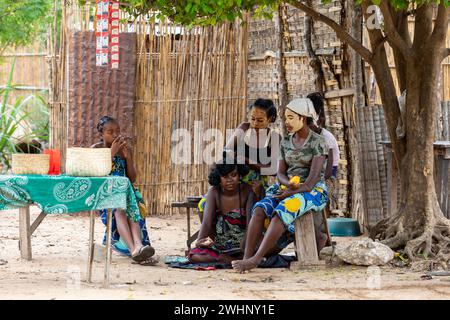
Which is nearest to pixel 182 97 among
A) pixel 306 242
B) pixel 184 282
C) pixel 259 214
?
pixel 259 214

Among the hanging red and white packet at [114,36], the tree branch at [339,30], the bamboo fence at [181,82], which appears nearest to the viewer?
the tree branch at [339,30]

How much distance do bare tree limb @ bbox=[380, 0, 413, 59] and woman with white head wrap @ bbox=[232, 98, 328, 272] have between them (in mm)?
1071

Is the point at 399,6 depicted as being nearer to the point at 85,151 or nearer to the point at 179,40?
the point at 85,151

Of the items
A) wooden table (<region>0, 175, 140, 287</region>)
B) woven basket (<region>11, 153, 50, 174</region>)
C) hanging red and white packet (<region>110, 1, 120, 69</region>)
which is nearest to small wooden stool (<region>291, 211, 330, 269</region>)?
wooden table (<region>0, 175, 140, 287</region>)

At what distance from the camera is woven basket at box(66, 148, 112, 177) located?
694 centimetres

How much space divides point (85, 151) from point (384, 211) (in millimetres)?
4688

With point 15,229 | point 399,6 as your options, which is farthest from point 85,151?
point 15,229

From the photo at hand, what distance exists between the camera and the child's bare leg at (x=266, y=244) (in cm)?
790

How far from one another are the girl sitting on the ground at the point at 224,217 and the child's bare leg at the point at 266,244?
1.62 feet

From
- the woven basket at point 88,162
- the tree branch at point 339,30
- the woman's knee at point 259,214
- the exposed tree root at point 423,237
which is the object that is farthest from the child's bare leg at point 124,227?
the tree branch at point 339,30

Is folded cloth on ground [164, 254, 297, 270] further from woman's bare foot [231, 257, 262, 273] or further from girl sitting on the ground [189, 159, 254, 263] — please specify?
woman's bare foot [231, 257, 262, 273]

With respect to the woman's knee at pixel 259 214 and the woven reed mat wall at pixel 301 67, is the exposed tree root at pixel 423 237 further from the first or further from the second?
the woven reed mat wall at pixel 301 67

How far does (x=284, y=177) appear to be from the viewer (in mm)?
8242

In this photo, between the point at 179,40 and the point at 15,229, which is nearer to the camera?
the point at 15,229
